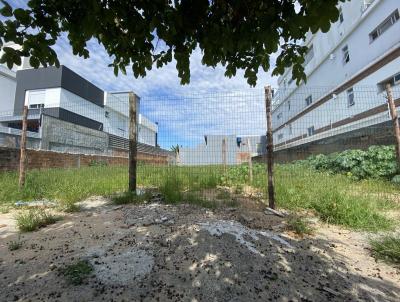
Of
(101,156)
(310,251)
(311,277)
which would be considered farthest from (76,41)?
(101,156)

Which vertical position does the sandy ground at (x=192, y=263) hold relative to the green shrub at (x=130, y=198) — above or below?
below

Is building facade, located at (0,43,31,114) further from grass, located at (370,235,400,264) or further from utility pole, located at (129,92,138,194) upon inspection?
grass, located at (370,235,400,264)

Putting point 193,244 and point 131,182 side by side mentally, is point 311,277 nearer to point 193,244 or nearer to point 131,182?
point 193,244

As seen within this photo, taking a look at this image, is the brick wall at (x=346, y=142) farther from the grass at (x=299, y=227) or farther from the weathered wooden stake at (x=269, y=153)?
the grass at (x=299, y=227)

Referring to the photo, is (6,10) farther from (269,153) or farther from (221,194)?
(221,194)

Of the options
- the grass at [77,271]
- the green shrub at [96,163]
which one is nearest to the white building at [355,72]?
the grass at [77,271]

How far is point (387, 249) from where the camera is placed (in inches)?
117

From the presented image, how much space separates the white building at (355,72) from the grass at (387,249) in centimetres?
607

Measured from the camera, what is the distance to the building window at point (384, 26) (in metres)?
12.0

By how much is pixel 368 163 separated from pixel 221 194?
236 inches

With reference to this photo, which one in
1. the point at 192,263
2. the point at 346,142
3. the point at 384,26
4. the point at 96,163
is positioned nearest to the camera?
the point at 192,263

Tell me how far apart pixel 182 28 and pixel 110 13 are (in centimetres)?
56

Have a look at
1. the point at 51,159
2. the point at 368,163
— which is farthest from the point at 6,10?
the point at 51,159

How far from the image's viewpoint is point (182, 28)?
2145mm
